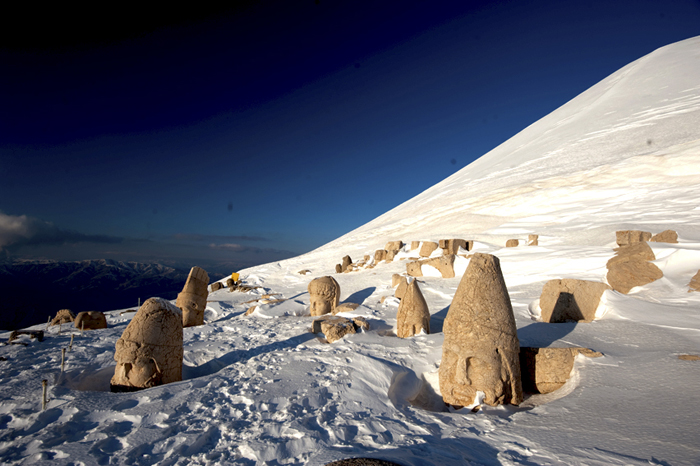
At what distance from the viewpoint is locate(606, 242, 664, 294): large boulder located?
735 cm

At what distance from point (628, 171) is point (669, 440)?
22325 mm

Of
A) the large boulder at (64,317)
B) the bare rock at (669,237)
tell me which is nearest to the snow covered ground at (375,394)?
the bare rock at (669,237)

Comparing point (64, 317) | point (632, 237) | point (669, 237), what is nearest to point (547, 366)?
point (669, 237)

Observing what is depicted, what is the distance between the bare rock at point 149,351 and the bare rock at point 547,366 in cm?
583

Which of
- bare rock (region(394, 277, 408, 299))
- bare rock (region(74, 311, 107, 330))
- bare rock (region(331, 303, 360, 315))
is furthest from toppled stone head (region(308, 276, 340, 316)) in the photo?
bare rock (region(74, 311, 107, 330))

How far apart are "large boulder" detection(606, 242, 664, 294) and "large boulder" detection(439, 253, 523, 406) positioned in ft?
17.2

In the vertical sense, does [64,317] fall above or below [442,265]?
below

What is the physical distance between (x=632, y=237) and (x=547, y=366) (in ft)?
29.9

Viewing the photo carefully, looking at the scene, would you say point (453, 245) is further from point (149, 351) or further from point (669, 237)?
point (149, 351)

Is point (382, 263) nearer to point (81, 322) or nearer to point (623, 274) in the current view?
point (623, 274)

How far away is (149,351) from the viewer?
5219 millimetres

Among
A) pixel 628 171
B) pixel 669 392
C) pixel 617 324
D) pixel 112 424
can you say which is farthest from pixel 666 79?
pixel 112 424

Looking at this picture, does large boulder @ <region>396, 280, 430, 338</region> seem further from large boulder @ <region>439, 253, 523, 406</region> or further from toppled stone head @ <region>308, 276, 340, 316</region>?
toppled stone head @ <region>308, 276, 340, 316</region>

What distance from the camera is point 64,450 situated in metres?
3.26
